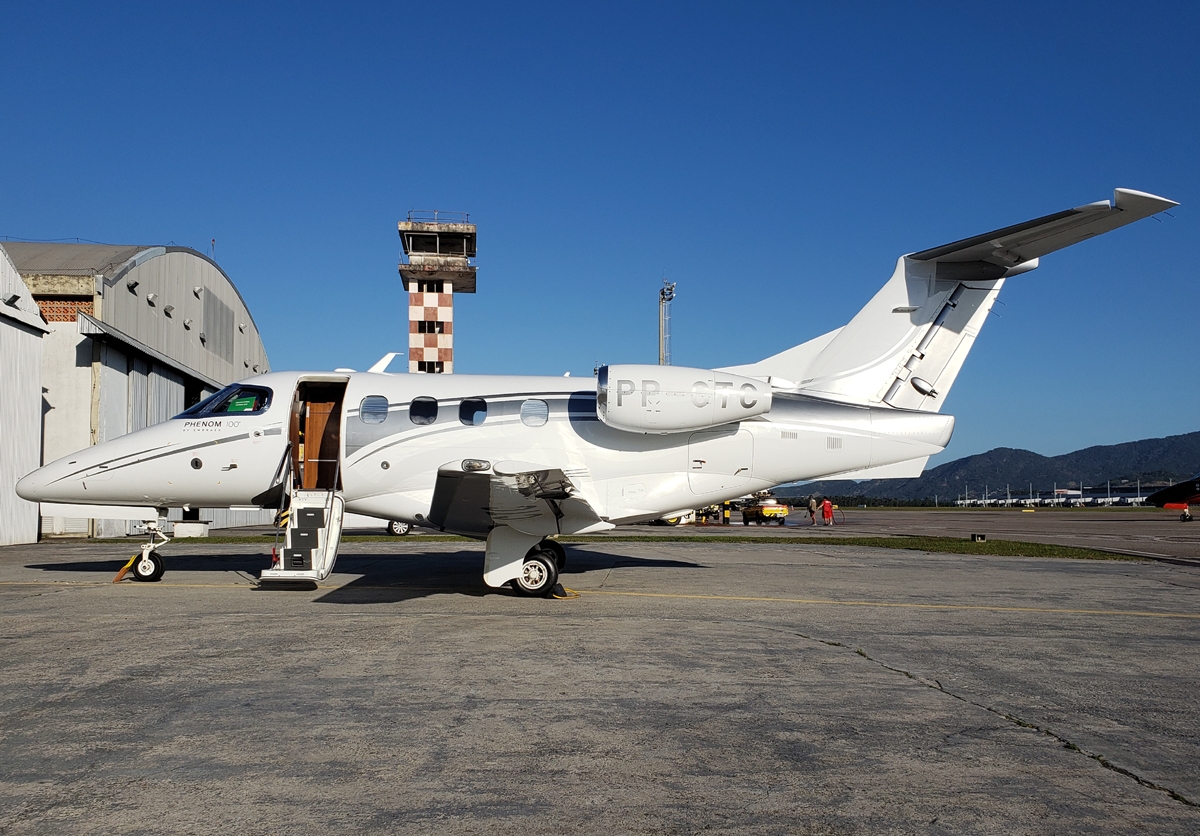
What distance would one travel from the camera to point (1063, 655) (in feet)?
24.8

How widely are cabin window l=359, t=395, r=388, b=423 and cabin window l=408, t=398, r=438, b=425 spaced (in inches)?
14.8

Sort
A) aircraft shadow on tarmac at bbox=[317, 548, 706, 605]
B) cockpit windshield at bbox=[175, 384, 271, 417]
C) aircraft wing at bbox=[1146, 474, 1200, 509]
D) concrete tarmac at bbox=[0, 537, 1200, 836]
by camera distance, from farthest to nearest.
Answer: aircraft wing at bbox=[1146, 474, 1200, 509], cockpit windshield at bbox=[175, 384, 271, 417], aircraft shadow on tarmac at bbox=[317, 548, 706, 605], concrete tarmac at bbox=[0, 537, 1200, 836]

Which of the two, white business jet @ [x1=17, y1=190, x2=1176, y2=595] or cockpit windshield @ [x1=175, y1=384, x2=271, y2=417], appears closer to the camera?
white business jet @ [x1=17, y1=190, x2=1176, y2=595]

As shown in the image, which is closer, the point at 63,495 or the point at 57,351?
the point at 63,495

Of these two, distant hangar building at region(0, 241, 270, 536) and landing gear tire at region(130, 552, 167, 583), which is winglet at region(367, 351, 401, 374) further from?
distant hangar building at region(0, 241, 270, 536)

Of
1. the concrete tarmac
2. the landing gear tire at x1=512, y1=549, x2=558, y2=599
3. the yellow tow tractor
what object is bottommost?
the yellow tow tractor

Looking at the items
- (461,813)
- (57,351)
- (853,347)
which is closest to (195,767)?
(461,813)

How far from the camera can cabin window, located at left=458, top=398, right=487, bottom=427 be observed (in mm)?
11562

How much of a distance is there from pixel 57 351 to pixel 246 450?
14.7 m

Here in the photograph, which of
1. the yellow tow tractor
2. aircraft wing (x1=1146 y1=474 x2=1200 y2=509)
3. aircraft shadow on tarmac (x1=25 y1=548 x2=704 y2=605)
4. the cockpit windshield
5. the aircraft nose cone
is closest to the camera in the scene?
aircraft shadow on tarmac (x1=25 y1=548 x2=704 y2=605)

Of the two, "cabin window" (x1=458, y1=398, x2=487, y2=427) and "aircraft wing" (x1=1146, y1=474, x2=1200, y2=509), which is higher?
"cabin window" (x1=458, y1=398, x2=487, y2=427)

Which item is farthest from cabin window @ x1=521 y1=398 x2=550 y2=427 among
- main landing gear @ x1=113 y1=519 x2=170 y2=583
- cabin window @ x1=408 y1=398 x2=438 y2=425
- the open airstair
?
main landing gear @ x1=113 y1=519 x2=170 y2=583

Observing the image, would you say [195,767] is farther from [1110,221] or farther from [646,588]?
[1110,221]

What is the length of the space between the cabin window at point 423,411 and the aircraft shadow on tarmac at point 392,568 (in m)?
2.46
